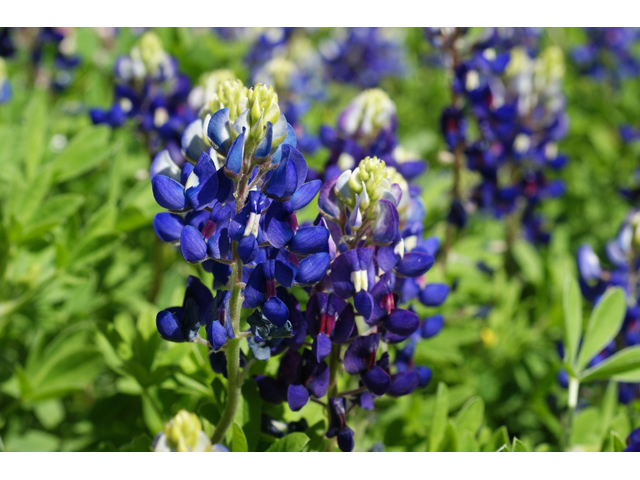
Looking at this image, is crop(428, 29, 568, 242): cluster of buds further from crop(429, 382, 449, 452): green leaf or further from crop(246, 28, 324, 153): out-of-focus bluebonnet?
crop(429, 382, 449, 452): green leaf

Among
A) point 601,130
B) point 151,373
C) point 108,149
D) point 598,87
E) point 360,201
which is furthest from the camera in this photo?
point 598,87

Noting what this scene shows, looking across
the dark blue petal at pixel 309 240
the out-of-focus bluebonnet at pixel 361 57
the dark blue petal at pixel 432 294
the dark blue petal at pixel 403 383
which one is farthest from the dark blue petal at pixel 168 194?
the out-of-focus bluebonnet at pixel 361 57

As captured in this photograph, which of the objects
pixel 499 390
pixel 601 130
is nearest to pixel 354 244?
pixel 499 390

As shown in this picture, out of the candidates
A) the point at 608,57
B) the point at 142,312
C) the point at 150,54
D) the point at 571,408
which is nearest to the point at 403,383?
the point at 571,408

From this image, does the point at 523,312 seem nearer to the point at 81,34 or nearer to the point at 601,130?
the point at 601,130

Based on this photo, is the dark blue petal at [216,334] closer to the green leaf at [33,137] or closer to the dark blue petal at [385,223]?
the dark blue petal at [385,223]

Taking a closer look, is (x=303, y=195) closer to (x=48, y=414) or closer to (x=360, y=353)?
(x=360, y=353)
